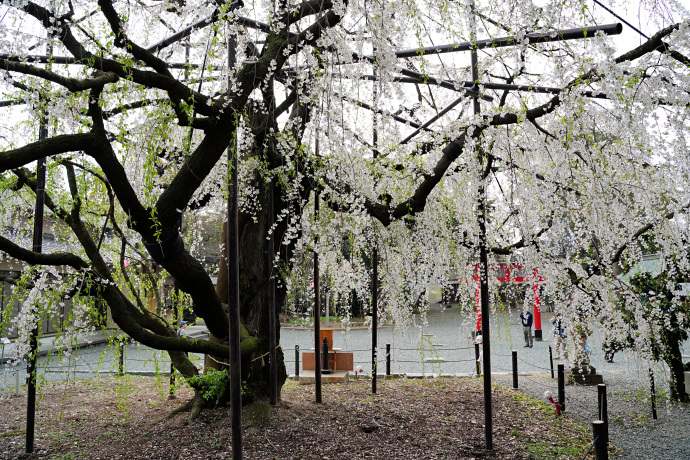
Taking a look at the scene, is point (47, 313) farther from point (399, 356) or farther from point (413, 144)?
point (399, 356)

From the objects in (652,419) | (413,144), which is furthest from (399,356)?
(413,144)

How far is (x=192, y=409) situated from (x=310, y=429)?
173 centimetres

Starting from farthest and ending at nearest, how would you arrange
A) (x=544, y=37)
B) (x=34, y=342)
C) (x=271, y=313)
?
(x=271, y=313) → (x=34, y=342) → (x=544, y=37)

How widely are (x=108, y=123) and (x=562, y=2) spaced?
15.6ft

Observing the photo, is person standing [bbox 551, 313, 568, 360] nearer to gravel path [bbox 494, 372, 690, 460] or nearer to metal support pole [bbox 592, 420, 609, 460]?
gravel path [bbox 494, 372, 690, 460]

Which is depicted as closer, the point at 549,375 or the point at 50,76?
the point at 50,76

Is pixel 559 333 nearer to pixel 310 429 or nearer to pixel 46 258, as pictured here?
pixel 310 429

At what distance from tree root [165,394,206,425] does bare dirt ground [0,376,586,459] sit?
12 centimetres

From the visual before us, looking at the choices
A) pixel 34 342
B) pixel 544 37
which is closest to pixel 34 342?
pixel 34 342

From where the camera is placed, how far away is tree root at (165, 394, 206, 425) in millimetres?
6223

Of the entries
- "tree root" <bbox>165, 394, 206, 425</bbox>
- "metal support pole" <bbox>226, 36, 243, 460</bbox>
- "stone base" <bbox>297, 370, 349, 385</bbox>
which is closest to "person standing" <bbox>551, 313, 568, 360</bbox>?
"stone base" <bbox>297, 370, 349, 385</bbox>

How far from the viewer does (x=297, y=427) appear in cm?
592

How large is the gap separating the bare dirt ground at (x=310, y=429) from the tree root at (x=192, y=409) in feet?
0.41

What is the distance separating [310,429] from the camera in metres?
5.91
